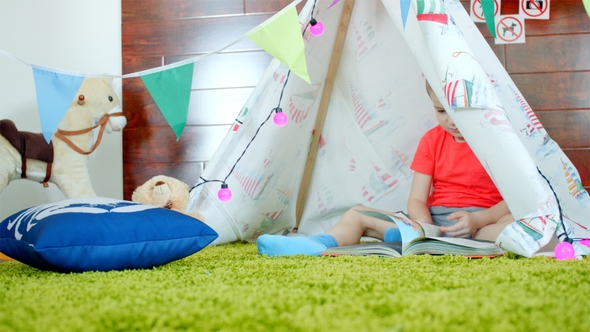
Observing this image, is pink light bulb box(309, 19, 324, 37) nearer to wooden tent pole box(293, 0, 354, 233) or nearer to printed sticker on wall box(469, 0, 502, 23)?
wooden tent pole box(293, 0, 354, 233)

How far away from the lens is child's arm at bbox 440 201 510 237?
1256 mm

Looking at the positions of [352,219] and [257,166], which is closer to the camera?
[352,219]

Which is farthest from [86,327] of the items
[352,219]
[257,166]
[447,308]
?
[257,166]

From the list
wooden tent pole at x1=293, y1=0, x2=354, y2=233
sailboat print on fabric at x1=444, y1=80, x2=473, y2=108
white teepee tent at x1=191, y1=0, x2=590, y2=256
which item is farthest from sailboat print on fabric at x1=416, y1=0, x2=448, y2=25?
wooden tent pole at x1=293, y1=0, x2=354, y2=233

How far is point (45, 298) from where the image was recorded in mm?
643

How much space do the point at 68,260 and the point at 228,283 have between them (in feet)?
1.00

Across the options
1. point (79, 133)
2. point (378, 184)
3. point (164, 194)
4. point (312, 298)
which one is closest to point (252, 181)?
point (164, 194)

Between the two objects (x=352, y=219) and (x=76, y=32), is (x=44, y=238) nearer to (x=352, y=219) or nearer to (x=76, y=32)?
(x=352, y=219)

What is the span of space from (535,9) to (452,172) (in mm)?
845

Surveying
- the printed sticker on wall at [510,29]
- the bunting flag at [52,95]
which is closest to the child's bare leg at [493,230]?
the printed sticker on wall at [510,29]

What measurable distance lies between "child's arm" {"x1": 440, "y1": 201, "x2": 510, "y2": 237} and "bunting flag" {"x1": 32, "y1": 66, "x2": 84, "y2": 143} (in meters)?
0.91

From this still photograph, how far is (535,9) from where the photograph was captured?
193cm

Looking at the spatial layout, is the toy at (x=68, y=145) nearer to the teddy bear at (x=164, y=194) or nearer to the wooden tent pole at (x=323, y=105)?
the teddy bear at (x=164, y=194)

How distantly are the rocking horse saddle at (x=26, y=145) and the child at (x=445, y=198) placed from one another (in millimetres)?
1000
